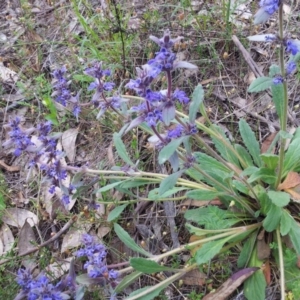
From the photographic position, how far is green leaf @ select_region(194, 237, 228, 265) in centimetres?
234

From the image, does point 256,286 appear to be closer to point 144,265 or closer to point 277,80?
point 144,265

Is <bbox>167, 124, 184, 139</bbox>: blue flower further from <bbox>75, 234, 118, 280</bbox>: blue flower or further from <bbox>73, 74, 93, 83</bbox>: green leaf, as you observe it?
<bbox>73, 74, 93, 83</bbox>: green leaf

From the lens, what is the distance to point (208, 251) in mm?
2377

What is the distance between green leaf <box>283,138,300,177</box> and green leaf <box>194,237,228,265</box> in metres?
0.59

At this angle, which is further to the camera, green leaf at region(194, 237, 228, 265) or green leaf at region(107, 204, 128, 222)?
green leaf at region(107, 204, 128, 222)

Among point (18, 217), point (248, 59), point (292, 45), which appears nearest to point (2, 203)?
point (18, 217)

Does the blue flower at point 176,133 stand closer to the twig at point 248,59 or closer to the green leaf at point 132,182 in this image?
the green leaf at point 132,182

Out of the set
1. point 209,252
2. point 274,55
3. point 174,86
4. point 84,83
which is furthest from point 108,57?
point 209,252

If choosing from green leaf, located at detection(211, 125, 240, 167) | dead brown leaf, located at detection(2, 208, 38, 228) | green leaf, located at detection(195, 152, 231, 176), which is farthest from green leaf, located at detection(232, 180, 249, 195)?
dead brown leaf, located at detection(2, 208, 38, 228)

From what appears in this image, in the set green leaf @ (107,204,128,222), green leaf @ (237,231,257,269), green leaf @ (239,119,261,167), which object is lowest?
green leaf @ (237,231,257,269)

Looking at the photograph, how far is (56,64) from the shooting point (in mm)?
3770

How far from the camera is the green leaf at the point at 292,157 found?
257 cm

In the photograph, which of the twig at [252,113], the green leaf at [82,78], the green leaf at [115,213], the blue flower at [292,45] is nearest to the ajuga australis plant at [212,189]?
the green leaf at [115,213]

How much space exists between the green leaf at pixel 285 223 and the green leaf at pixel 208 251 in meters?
0.32
